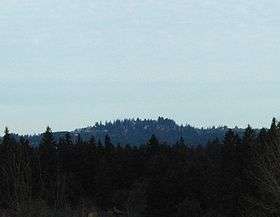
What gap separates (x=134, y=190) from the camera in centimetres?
Result: 8619

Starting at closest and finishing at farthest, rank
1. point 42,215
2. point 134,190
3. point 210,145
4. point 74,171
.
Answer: point 42,215 < point 134,190 < point 74,171 < point 210,145

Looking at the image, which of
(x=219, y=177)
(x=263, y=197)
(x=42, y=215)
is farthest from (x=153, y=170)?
(x=42, y=215)

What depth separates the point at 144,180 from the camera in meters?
89.5

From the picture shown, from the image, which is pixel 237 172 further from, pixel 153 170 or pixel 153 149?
pixel 153 149

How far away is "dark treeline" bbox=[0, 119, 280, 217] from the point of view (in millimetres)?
37562

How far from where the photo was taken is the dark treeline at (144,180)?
37.6 metres

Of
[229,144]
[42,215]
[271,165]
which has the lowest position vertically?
[42,215]

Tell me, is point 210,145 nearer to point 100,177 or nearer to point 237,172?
point 100,177

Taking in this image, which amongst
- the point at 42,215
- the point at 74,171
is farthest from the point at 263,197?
the point at 74,171

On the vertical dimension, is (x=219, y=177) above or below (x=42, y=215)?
above

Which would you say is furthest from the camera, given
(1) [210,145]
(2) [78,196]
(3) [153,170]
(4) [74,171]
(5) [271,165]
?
(1) [210,145]

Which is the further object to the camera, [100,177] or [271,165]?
[100,177]

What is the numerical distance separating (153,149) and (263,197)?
6646cm

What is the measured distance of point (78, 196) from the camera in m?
94.5
